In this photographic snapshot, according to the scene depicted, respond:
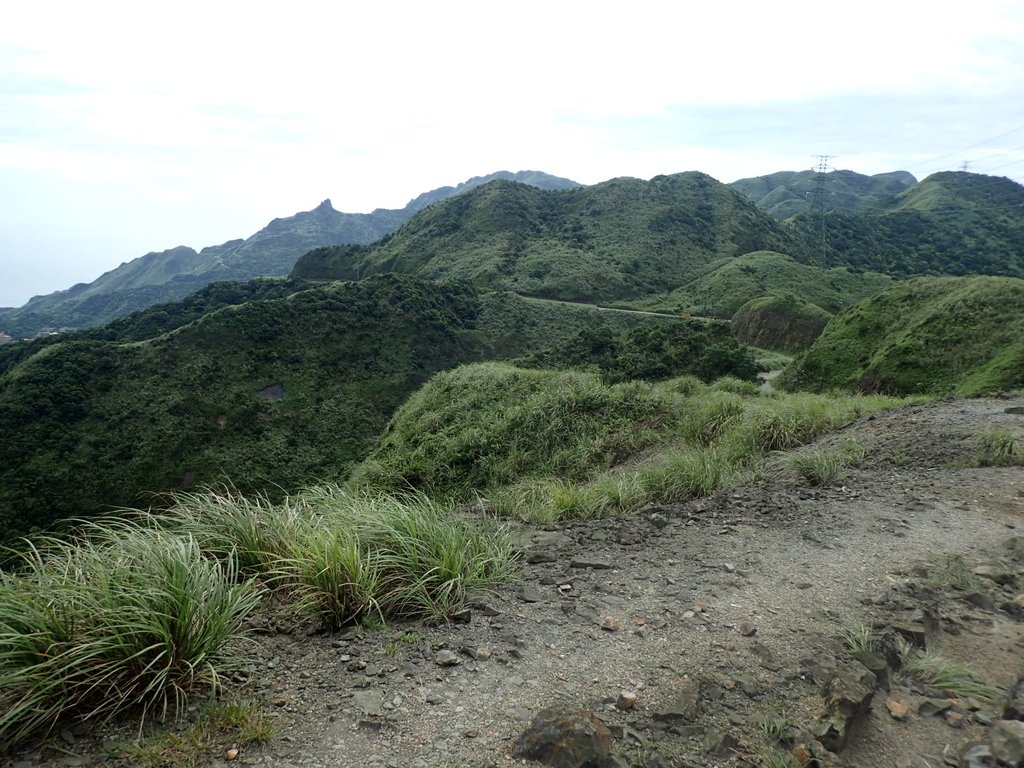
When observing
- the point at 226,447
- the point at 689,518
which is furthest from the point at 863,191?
the point at 689,518

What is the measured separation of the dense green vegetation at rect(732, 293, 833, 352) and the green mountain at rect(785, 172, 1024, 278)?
4086 cm

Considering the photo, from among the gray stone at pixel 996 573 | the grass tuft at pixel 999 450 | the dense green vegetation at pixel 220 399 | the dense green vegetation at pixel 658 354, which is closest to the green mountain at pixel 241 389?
the dense green vegetation at pixel 220 399

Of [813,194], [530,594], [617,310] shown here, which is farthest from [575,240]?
[813,194]

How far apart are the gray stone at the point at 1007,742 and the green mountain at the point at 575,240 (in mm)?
56798

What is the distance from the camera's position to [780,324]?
117 ft

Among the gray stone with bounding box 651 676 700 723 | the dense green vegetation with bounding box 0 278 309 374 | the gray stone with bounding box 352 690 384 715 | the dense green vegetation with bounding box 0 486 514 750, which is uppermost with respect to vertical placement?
the dense green vegetation with bounding box 0 278 309 374

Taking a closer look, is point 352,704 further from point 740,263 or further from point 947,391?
point 740,263

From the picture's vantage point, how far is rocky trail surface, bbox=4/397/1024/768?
2.36m

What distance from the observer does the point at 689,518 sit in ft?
16.3

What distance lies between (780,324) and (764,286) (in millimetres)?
18515

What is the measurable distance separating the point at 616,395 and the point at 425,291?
39.3 m

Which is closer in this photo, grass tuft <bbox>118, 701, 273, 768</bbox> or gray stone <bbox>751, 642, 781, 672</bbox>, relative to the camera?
grass tuft <bbox>118, 701, 273, 768</bbox>

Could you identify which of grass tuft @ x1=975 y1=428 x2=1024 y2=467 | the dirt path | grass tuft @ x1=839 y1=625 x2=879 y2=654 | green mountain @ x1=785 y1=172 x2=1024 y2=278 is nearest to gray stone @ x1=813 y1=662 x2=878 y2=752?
grass tuft @ x1=839 y1=625 x2=879 y2=654

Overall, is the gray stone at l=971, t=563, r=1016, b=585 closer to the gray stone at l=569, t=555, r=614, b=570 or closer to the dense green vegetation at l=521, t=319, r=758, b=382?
the gray stone at l=569, t=555, r=614, b=570
